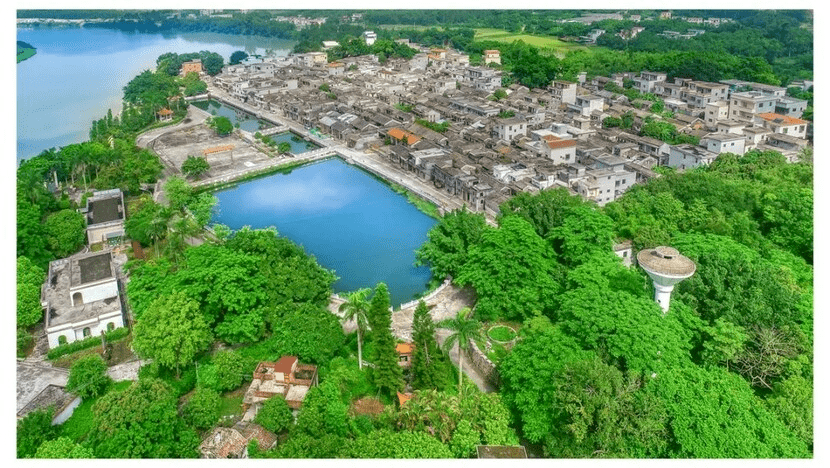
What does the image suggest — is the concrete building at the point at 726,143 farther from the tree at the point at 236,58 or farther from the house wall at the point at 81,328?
the tree at the point at 236,58

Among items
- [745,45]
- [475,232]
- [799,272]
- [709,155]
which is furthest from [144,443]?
[745,45]

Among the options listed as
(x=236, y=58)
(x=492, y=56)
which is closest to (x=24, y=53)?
(x=236, y=58)

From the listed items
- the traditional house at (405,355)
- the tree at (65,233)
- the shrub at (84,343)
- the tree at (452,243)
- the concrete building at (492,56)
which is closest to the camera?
the traditional house at (405,355)

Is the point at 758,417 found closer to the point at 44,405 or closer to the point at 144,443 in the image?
the point at 144,443

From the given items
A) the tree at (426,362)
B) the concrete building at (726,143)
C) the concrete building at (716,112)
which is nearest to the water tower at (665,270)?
the tree at (426,362)

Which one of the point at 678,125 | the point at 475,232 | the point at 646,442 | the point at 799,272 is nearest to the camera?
the point at 646,442

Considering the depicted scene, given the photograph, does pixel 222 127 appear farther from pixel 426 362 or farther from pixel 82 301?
pixel 426 362
